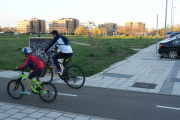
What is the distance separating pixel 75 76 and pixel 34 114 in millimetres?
2403

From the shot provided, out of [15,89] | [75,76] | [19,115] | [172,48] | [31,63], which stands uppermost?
[172,48]

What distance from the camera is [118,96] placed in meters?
6.00

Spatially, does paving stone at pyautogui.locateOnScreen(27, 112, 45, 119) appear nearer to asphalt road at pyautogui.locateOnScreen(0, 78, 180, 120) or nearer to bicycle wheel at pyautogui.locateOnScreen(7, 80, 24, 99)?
asphalt road at pyautogui.locateOnScreen(0, 78, 180, 120)

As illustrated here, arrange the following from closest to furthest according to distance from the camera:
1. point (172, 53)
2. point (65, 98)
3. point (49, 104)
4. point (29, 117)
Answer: point (29, 117) < point (49, 104) < point (65, 98) < point (172, 53)

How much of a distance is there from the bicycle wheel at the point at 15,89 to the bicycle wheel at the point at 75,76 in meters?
1.66

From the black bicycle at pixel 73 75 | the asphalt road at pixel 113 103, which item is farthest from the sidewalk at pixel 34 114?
the black bicycle at pixel 73 75

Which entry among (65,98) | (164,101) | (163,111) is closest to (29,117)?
(65,98)

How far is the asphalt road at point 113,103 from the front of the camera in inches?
182

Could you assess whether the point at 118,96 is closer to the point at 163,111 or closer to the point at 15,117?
the point at 163,111

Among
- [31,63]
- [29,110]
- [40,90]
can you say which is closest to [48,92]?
[40,90]

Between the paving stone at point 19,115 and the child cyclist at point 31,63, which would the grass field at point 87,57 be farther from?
the paving stone at point 19,115

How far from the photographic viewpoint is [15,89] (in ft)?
18.9

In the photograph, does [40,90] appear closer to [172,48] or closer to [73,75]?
[73,75]

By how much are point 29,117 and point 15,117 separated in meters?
0.30
